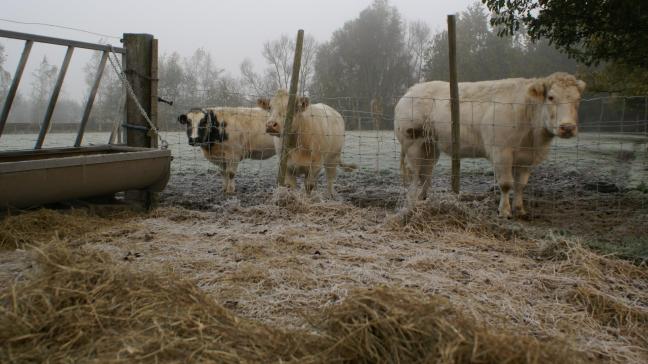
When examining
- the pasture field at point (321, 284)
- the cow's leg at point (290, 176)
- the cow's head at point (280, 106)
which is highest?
the cow's head at point (280, 106)

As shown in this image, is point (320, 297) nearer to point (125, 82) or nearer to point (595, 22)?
point (125, 82)

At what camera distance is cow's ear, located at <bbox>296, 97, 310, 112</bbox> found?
665 cm

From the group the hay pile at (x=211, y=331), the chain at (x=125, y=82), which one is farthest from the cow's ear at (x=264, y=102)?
the hay pile at (x=211, y=331)

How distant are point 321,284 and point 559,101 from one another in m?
4.08

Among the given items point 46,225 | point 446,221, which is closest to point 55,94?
point 46,225

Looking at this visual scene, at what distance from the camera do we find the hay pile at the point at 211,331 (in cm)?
200

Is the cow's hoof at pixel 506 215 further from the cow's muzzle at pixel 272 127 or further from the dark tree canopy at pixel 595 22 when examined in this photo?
the cow's muzzle at pixel 272 127

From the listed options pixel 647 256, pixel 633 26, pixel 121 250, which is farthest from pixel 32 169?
pixel 633 26

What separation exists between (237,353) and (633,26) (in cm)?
609

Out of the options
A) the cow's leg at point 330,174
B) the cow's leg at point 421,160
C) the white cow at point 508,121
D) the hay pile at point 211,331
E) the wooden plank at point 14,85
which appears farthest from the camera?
the cow's leg at point 330,174

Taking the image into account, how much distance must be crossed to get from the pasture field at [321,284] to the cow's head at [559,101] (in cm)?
108

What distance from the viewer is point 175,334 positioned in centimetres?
220

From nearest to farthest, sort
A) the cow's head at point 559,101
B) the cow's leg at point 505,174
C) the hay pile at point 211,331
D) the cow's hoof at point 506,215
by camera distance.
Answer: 1. the hay pile at point 211,331
2. the cow's head at point 559,101
3. the cow's hoof at point 506,215
4. the cow's leg at point 505,174

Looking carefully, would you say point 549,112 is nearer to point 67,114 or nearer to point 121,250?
point 121,250
